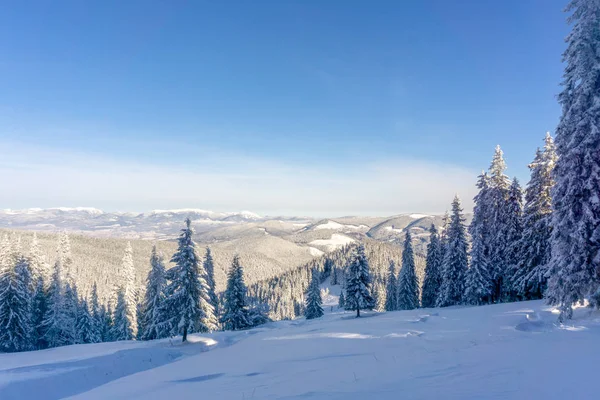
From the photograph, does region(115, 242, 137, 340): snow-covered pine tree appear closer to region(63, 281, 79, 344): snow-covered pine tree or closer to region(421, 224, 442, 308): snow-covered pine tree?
region(63, 281, 79, 344): snow-covered pine tree

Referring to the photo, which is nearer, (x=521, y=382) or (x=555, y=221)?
(x=521, y=382)

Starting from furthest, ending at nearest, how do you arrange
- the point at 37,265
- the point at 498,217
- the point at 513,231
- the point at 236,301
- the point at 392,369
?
the point at 236,301, the point at 37,265, the point at 498,217, the point at 513,231, the point at 392,369

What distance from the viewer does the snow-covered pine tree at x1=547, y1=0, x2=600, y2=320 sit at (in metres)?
15.5

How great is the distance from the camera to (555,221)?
17.0m

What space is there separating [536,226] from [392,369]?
81.8 ft

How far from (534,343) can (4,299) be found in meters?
48.2

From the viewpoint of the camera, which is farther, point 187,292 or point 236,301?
point 236,301

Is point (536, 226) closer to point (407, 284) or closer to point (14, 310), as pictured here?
point (407, 284)

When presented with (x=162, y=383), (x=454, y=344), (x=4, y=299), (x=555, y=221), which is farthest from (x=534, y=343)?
(x=4, y=299)

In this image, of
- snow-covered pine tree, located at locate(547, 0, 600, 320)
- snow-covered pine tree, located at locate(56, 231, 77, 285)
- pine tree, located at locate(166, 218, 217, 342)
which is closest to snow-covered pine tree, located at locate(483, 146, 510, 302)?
snow-covered pine tree, located at locate(547, 0, 600, 320)

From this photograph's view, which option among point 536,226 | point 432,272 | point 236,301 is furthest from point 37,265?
point 536,226

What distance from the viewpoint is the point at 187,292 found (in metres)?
31.4

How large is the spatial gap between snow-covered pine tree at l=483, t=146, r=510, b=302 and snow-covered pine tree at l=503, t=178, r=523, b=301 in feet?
1.53

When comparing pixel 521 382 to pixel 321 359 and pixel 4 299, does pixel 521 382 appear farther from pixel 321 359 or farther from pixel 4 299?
pixel 4 299
